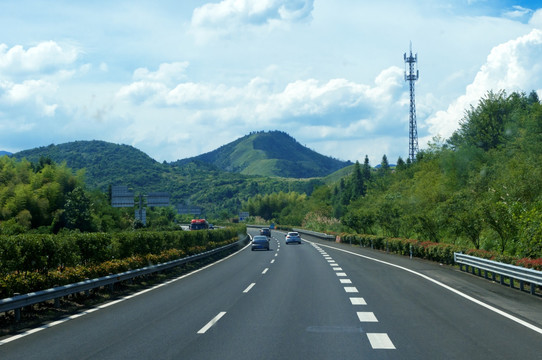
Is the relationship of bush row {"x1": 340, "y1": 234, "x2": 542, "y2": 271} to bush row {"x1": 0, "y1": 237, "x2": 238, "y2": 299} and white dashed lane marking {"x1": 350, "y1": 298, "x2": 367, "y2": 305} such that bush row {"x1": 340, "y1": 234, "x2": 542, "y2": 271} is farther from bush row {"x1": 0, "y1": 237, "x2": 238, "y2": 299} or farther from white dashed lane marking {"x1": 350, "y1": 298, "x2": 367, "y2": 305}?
bush row {"x1": 0, "y1": 237, "x2": 238, "y2": 299}

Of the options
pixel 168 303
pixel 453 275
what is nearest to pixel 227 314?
pixel 168 303

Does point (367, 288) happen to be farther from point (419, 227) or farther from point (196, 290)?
point (419, 227)

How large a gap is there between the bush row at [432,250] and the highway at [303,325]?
1342 millimetres

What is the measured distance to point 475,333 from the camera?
9094 mm

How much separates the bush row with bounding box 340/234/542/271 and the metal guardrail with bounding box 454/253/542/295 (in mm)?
468

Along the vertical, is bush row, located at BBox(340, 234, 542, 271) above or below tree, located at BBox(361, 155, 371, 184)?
below

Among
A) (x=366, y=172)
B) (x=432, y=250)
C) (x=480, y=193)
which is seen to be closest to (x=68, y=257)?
(x=432, y=250)

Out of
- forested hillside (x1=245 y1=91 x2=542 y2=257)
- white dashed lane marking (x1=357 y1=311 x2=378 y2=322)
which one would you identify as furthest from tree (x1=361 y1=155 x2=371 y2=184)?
white dashed lane marking (x1=357 y1=311 x2=378 y2=322)

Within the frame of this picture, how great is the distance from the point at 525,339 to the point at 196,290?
10.0 m

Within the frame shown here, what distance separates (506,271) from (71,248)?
12.9 metres

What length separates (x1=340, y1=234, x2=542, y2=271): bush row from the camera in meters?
17.6

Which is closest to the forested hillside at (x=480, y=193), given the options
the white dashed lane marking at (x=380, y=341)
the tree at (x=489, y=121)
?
the tree at (x=489, y=121)

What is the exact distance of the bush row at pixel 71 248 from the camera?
12.0 metres

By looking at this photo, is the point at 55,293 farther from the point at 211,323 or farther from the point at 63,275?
the point at 211,323
